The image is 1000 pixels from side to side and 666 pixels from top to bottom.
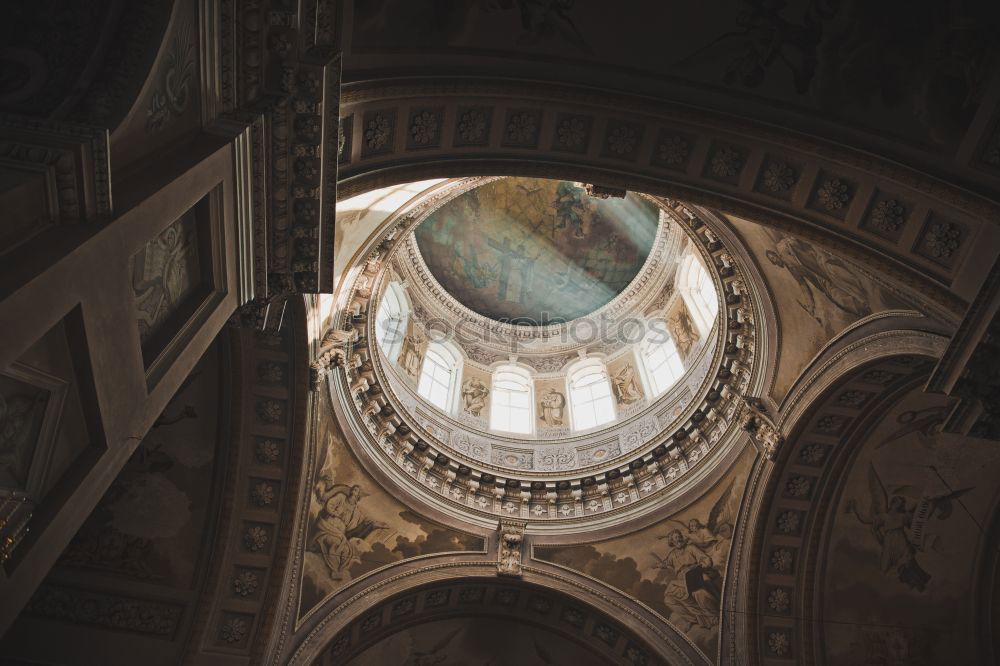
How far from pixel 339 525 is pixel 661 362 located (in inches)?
395

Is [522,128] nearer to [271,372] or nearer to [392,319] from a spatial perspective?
[271,372]

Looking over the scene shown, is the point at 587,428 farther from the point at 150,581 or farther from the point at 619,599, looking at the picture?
the point at 150,581

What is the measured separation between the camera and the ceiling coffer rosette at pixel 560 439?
44.9 ft

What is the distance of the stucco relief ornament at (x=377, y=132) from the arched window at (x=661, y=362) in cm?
1198

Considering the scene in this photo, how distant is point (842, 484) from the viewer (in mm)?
13328

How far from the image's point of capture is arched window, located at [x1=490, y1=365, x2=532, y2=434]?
19125 millimetres

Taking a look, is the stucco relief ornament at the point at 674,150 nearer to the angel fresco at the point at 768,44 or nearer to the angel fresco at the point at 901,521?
the angel fresco at the point at 768,44

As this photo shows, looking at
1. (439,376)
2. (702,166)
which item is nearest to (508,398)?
(439,376)

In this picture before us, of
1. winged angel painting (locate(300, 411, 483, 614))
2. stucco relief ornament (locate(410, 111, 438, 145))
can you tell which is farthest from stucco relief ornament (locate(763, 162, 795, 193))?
winged angel painting (locate(300, 411, 483, 614))

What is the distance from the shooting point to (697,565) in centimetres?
1449

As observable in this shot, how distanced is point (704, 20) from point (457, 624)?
1234 cm

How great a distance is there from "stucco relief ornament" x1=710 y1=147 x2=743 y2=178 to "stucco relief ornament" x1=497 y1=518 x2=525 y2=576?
355 inches

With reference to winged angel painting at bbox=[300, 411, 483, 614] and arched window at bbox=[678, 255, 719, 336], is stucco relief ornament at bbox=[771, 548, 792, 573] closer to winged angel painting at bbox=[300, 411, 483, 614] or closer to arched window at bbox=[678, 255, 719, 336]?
arched window at bbox=[678, 255, 719, 336]

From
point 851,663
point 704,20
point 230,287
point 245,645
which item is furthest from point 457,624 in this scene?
point 704,20
